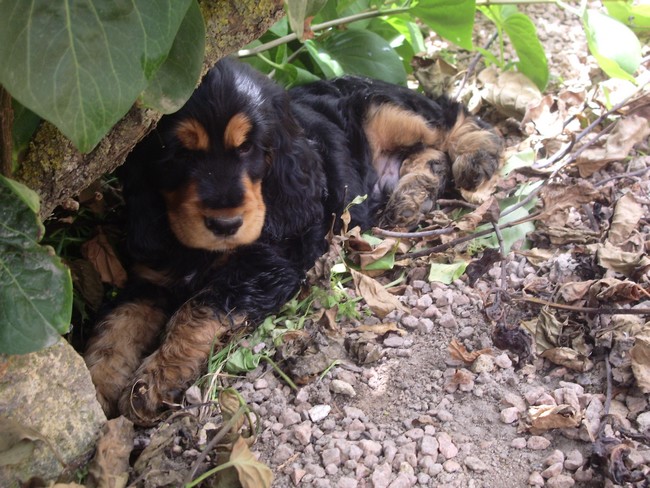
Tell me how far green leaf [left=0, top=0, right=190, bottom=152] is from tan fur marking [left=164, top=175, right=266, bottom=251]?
43.1 inches

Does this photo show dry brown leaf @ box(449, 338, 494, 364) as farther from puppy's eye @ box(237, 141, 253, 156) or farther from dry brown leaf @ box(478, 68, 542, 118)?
dry brown leaf @ box(478, 68, 542, 118)

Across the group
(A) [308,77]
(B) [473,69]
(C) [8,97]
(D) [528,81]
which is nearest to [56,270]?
(C) [8,97]

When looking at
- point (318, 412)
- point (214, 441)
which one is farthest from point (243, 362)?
point (214, 441)

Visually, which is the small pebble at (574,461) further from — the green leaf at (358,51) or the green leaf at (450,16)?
the green leaf at (358,51)

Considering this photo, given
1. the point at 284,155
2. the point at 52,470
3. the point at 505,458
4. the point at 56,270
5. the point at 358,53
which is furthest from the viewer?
the point at 358,53

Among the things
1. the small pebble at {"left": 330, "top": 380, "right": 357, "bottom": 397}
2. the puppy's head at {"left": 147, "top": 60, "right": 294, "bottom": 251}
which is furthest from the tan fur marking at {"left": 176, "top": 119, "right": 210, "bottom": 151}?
the small pebble at {"left": 330, "top": 380, "right": 357, "bottom": 397}

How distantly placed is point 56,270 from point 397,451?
1.08 m

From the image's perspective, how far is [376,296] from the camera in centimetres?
266

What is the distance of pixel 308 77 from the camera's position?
154 inches

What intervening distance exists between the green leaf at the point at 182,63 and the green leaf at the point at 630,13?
9.50 feet

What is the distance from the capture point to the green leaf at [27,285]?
1466 mm

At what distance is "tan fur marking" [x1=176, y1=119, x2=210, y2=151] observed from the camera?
94.4 inches

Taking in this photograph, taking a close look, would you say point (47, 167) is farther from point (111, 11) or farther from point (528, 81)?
point (528, 81)

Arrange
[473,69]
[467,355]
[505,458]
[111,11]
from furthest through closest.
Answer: [473,69], [467,355], [505,458], [111,11]
